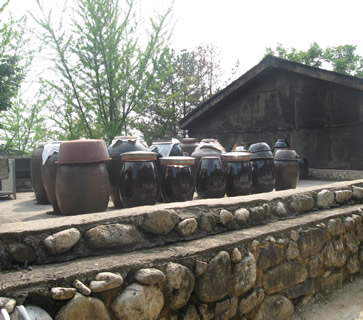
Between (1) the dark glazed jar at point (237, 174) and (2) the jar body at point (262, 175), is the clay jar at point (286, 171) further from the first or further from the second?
(1) the dark glazed jar at point (237, 174)

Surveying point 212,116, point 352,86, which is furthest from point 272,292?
point 212,116

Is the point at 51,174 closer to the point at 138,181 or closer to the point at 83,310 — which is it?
the point at 138,181

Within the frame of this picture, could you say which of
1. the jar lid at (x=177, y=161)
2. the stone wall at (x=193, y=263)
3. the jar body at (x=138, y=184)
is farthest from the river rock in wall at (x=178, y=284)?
the jar lid at (x=177, y=161)

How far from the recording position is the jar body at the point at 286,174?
161 inches

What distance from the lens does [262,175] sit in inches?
144

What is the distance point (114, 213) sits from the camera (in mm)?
1958

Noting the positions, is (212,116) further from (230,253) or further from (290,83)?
(230,253)

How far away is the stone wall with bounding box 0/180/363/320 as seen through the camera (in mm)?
1473

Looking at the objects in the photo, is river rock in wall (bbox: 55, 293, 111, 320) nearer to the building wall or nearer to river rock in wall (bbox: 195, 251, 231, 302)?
river rock in wall (bbox: 195, 251, 231, 302)

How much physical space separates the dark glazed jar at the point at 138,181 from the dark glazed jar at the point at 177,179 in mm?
224

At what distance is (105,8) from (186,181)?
659cm

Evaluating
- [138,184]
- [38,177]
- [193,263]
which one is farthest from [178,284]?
[38,177]

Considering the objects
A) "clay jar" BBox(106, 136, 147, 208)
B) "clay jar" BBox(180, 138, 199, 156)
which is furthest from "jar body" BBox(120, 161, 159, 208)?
"clay jar" BBox(180, 138, 199, 156)

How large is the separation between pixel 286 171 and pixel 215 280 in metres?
2.45
